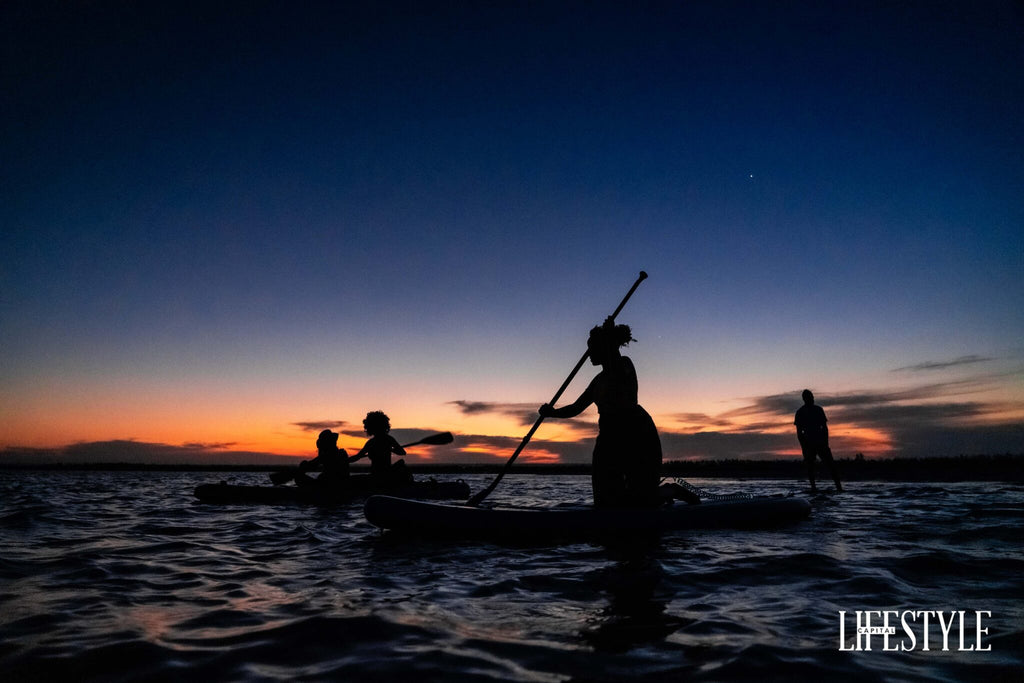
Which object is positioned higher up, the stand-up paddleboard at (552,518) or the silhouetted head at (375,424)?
the silhouetted head at (375,424)

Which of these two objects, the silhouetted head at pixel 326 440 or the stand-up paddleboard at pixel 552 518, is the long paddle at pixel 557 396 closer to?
the stand-up paddleboard at pixel 552 518

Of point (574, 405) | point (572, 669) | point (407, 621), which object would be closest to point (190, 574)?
point (407, 621)

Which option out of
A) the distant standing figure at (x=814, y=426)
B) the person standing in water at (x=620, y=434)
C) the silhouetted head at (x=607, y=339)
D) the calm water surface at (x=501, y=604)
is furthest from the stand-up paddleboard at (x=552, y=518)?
the distant standing figure at (x=814, y=426)

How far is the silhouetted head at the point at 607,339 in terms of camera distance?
263 inches

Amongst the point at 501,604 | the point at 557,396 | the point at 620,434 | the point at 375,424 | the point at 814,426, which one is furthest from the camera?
the point at 814,426

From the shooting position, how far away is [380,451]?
504 inches

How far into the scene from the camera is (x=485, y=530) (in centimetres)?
641

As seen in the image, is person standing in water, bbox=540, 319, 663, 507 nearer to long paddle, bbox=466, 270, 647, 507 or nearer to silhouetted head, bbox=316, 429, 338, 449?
long paddle, bbox=466, 270, 647, 507

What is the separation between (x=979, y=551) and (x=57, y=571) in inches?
356

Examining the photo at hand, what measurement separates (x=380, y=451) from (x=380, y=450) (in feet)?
0.09

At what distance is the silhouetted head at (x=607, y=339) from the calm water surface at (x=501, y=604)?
222 cm

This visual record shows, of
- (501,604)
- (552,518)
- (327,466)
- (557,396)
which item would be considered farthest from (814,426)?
(501,604)

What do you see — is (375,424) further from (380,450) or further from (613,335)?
(613,335)

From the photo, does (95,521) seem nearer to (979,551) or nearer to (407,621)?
(407,621)
